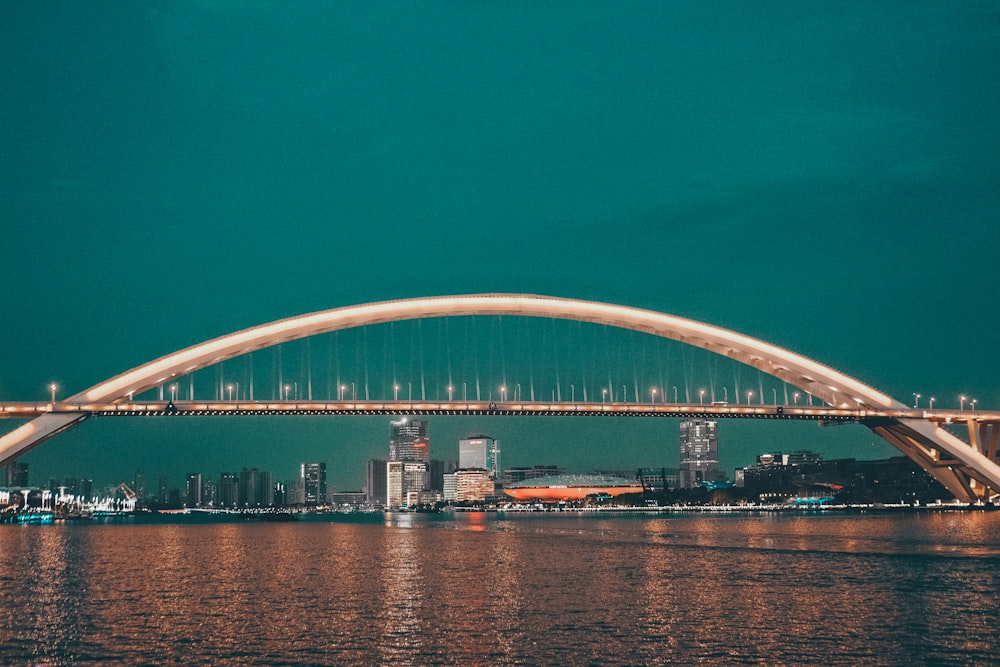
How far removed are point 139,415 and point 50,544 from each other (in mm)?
13584

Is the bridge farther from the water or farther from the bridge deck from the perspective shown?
the water

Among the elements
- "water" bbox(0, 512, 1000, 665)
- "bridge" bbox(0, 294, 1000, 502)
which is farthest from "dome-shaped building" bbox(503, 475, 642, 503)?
"water" bbox(0, 512, 1000, 665)

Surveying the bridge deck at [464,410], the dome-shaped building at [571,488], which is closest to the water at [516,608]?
the bridge deck at [464,410]

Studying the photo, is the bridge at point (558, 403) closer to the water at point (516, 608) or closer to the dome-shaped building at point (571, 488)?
the water at point (516, 608)

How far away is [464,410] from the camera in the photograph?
199 ft

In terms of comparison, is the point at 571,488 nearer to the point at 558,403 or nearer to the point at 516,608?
the point at 558,403

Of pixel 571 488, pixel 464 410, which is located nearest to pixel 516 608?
pixel 464 410

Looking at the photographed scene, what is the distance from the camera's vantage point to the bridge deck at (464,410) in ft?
183

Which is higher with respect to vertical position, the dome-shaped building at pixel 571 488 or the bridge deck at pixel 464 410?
the bridge deck at pixel 464 410

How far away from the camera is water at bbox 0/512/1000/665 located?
14469 millimetres

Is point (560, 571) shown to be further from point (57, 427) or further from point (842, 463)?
point (842, 463)

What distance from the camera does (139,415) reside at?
5747 centimetres

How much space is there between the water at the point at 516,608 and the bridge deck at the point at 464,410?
2255 cm

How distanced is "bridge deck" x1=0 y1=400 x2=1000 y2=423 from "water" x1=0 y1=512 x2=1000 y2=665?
2255cm
